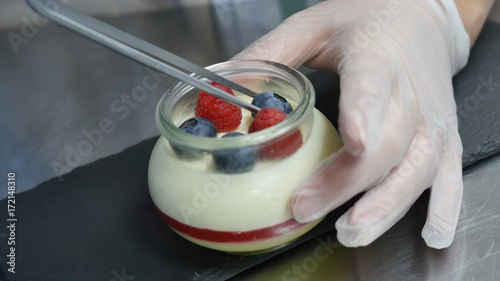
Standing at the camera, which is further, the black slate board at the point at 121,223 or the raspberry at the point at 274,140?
the black slate board at the point at 121,223

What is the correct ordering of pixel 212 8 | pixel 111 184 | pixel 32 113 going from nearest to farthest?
pixel 111 184
pixel 32 113
pixel 212 8

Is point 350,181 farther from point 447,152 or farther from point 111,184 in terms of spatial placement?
point 111,184

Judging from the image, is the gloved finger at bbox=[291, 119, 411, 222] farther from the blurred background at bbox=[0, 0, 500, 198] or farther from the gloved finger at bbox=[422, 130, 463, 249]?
the blurred background at bbox=[0, 0, 500, 198]

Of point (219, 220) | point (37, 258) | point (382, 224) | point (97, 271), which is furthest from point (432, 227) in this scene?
point (37, 258)

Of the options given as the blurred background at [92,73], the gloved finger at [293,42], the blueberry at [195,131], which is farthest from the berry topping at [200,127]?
the blurred background at [92,73]

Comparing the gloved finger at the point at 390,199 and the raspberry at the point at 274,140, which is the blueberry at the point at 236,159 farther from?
the gloved finger at the point at 390,199

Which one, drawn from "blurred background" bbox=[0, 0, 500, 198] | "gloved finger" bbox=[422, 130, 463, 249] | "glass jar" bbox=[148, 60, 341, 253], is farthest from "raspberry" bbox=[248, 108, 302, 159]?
"blurred background" bbox=[0, 0, 500, 198]
